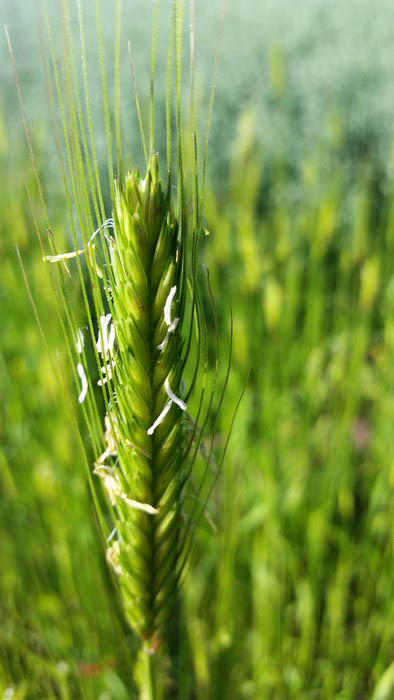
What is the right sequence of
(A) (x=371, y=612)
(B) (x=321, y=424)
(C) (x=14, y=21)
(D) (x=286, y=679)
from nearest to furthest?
(D) (x=286, y=679), (A) (x=371, y=612), (B) (x=321, y=424), (C) (x=14, y=21)

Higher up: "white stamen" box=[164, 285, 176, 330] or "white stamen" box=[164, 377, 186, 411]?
"white stamen" box=[164, 285, 176, 330]

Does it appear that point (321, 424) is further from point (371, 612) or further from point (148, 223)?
point (148, 223)

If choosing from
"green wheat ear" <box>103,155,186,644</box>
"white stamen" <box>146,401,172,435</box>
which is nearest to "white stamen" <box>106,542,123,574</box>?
"green wheat ear" <box>103,155,186,644</box>

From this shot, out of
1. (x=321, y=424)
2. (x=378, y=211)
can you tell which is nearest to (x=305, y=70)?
(x=378, y=211)

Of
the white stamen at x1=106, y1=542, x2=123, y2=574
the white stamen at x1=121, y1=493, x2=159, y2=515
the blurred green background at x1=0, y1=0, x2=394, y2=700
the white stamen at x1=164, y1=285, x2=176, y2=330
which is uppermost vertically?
the white stamen at x1=164, y1=285, x2=176, y2=330

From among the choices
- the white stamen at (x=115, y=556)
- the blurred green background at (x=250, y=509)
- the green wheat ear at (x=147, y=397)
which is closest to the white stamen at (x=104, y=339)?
the green wheat ear at (x=147, y=397)

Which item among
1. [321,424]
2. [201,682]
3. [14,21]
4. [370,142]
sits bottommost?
[201,682]

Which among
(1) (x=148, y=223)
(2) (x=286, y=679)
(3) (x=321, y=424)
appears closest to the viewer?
(1) (x=148, y=223)

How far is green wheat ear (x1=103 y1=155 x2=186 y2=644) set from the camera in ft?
1.29

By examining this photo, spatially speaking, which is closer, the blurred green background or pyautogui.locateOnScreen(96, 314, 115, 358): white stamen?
pyautogui.locateOnScreen(96, 314, 115, 358): white stamen

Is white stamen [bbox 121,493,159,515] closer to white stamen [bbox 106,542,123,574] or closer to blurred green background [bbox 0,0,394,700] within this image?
white stamen [bbox 106,542,123,574]

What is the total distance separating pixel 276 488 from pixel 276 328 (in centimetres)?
26

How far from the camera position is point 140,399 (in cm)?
43

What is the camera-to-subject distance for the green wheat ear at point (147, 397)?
0.39 metres
